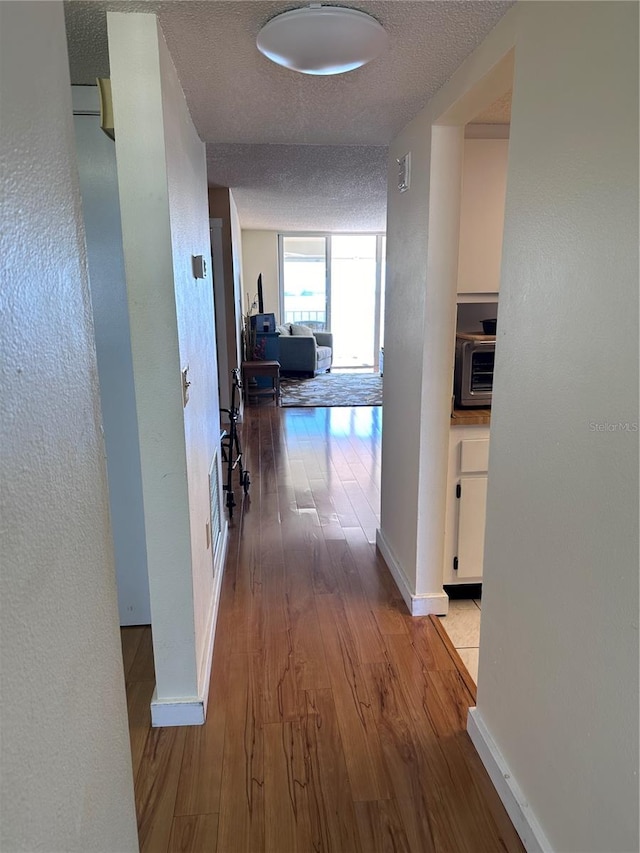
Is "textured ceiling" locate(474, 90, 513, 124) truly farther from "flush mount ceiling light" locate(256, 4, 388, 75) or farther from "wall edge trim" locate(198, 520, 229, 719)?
"wall edge trim" locate(198, 520, 229, 719)

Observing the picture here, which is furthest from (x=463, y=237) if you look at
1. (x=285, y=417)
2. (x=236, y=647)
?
(x=285, y=417)

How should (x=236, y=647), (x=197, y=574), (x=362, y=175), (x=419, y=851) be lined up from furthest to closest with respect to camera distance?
(x=362, y=175) < (x=236, y=647) < (x=197, y=574) < (x=419, y=851)

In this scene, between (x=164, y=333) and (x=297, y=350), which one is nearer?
(x=164, y=333)

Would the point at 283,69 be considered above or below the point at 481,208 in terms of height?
above

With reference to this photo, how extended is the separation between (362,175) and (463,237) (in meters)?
2.69

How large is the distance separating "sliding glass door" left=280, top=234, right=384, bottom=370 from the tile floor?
7434mm

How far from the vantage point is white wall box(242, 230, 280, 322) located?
9258mm

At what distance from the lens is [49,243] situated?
769 mm

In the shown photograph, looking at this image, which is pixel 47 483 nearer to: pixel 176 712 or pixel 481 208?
pixel 176 712

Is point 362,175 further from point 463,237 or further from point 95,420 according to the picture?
point 95,420

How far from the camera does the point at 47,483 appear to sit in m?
0.74

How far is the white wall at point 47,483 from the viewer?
25.2 inches

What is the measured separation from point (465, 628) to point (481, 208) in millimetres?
1862

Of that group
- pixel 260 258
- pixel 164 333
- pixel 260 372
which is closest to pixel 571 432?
pixel 164 333
